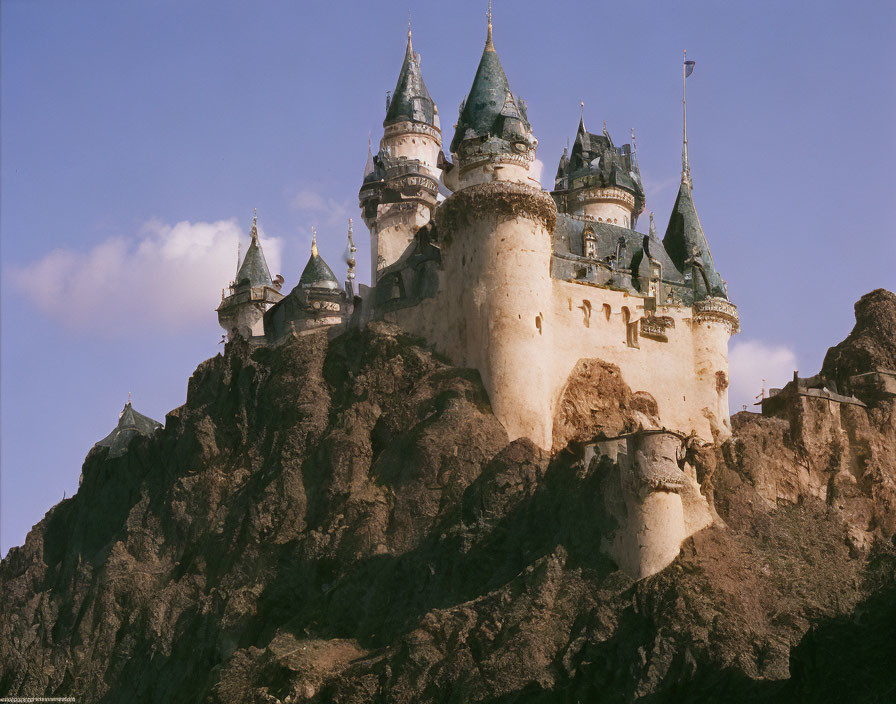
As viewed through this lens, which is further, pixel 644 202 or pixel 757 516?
pixel 644 202

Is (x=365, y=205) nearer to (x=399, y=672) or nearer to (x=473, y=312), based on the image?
(x=473, y=312)

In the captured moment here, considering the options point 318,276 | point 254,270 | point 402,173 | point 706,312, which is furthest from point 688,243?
point 254,270

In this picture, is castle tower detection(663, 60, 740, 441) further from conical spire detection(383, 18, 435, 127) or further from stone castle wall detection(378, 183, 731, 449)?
conical spire detection(383, 18, 435, 127)

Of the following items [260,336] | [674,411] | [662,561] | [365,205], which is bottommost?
[662,561]

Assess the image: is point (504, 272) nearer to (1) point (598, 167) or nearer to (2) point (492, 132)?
(2) point (492, 132)

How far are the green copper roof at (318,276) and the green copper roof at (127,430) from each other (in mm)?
16450

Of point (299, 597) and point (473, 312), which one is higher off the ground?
point (473, 312)

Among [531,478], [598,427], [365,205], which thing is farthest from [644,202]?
[531,478]

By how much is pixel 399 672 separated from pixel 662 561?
14.3 metres

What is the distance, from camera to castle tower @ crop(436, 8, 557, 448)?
9481cm

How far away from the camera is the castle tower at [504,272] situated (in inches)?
3733

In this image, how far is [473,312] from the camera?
3814 inches

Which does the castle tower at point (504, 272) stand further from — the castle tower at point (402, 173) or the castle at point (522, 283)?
the castle tower at point (402, 173)

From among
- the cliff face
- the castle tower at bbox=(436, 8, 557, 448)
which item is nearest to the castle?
the castle tower at bbox=(436, 8, 557, 448)
